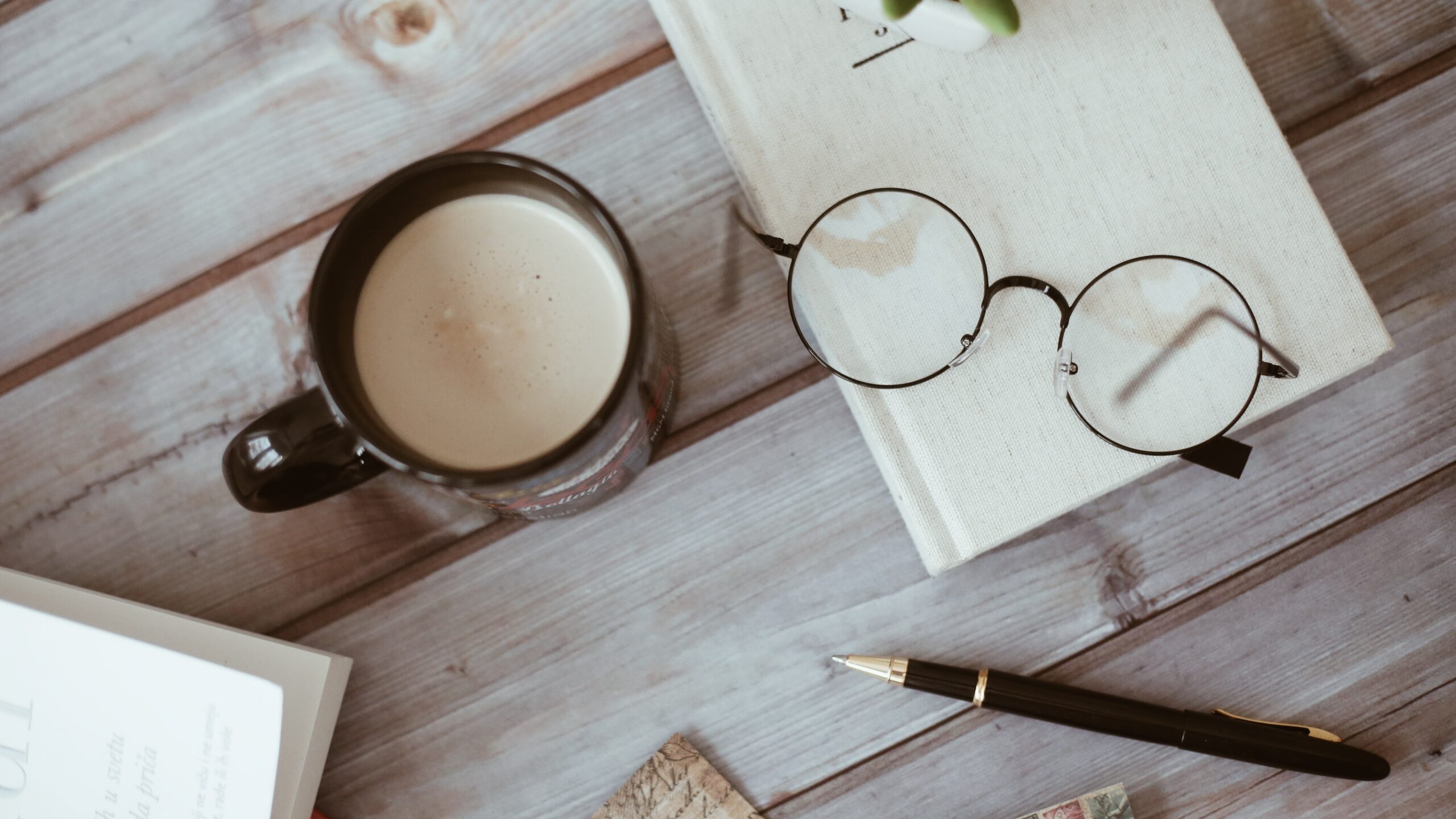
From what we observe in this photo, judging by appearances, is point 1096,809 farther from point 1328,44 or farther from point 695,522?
point 1328,44

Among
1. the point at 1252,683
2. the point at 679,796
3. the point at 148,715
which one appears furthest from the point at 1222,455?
the point at 148,715

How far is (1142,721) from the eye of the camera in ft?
1.79

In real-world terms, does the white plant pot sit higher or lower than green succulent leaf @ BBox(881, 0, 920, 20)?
lower

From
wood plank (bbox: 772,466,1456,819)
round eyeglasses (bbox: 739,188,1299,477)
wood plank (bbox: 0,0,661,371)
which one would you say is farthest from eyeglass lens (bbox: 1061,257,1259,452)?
wood plank (bbox: 0,0,661,371)

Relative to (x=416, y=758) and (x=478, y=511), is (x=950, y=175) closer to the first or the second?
(x=478, y=511)

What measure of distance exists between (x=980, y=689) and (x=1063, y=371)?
0.20 metres

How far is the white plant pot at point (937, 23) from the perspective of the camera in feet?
1.54

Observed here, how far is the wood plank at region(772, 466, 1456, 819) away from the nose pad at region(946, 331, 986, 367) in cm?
20

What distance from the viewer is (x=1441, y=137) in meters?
0.57

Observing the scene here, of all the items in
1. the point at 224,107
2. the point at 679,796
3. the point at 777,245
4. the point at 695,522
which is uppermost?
the point at 224,107

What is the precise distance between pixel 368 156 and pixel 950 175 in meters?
0.36

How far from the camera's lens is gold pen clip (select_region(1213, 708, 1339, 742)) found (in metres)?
0.55

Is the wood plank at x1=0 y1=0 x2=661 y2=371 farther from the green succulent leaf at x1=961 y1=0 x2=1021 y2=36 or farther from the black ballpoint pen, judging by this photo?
the black ballpoint pen

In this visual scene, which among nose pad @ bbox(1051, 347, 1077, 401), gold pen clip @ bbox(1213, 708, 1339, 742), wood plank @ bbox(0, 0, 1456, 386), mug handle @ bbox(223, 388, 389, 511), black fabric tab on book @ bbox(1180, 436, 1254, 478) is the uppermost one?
wood plank @ bbox(0, 0, 1456, 386)
